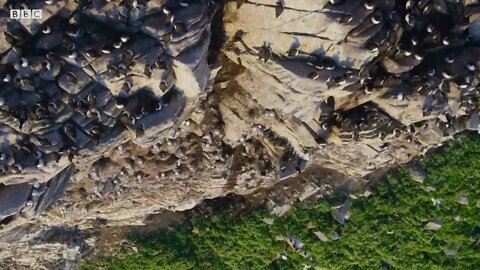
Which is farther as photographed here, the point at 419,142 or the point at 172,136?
the point at 419,142

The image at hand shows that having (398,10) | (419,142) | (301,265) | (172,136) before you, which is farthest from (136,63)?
(301,265)

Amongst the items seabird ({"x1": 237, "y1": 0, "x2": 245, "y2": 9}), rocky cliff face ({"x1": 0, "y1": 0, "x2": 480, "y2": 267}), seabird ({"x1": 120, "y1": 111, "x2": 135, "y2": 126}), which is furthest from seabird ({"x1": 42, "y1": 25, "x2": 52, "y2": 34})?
seabird ({"x1": 237, "y1": 0, "x2": 245, "y2": 9})

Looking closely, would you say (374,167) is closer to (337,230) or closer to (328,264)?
(337,230)

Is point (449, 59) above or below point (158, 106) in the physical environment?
above

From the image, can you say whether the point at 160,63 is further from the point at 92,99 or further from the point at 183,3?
the point at 92,99

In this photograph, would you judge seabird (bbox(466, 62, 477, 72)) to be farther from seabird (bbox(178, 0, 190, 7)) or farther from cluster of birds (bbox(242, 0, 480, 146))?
seabird (bbox(178, 0, 190, 7))

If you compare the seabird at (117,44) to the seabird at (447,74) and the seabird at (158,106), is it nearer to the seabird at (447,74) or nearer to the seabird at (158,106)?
the seabird at (158,106)

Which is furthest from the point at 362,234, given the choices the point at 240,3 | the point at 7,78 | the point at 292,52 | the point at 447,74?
the point at 7,78
